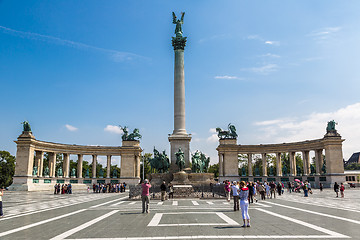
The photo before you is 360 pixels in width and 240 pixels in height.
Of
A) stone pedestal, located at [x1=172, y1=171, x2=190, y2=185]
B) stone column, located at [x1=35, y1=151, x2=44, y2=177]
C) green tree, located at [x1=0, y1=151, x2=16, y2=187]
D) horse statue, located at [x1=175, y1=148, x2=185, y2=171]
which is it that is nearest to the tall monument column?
horse statue, located at [x1=175, y1=148, x2=185, y2=171]

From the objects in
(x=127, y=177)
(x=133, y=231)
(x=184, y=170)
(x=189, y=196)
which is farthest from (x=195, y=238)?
(x=127, y=177)

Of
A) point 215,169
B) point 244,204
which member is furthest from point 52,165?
point 244,204

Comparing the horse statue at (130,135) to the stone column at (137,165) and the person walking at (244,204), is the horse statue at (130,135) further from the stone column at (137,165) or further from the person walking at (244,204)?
the person walking at (244,204)

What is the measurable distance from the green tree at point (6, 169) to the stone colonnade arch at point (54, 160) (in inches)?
779

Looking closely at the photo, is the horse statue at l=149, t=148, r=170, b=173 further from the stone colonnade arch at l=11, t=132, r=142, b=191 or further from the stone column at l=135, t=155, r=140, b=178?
the stone column at l=135, t=155, r=140, b=178

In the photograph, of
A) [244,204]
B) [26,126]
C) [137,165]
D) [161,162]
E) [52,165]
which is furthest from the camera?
[137,165]

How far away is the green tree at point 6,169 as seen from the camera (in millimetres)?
90250

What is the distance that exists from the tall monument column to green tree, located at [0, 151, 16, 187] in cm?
6825

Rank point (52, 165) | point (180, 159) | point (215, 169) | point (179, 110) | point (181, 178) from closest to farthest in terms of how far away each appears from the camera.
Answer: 1. point (181, 178)
2. point (180, 159)
3. point (179, 110)
4. point (52, 165)
5. point (215, 169)

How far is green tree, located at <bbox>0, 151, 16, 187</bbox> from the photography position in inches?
3553

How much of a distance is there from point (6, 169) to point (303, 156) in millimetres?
88997

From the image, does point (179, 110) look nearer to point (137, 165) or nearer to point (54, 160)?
point (137, 165)

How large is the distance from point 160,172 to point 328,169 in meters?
44.5

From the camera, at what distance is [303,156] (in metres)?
77.6
